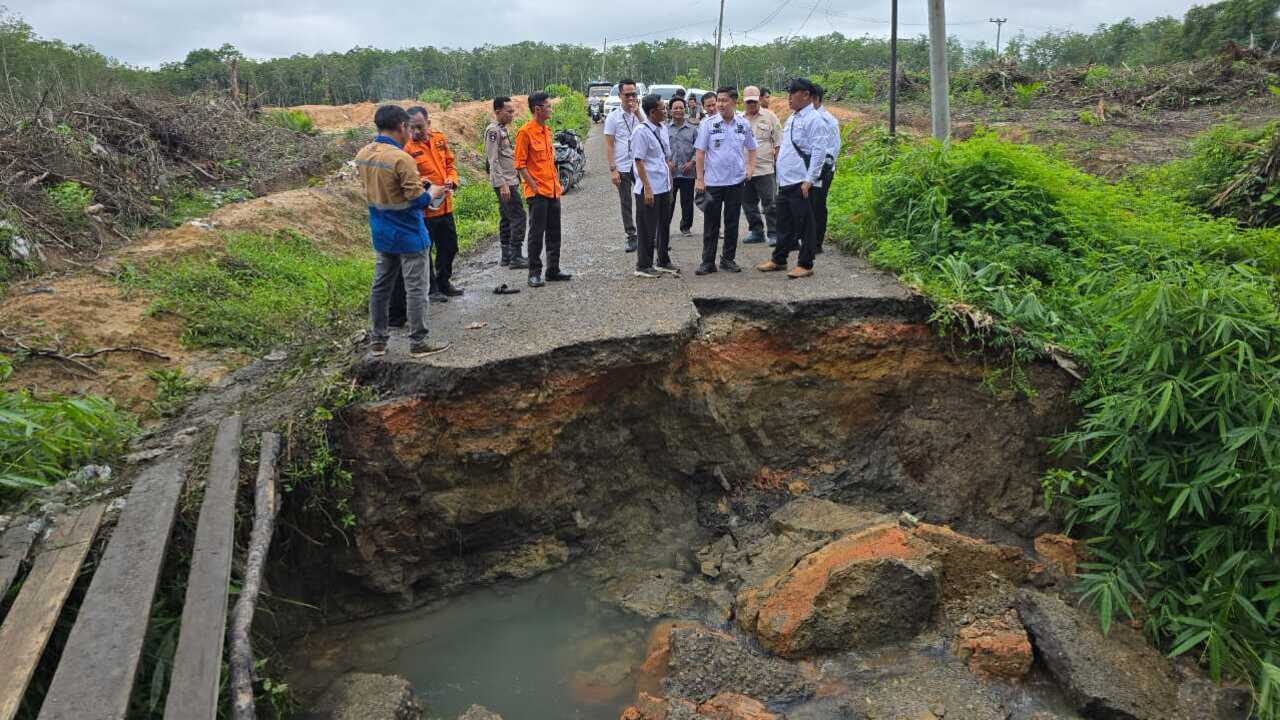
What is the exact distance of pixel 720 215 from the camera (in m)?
6.69

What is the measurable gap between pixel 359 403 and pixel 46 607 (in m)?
1.88

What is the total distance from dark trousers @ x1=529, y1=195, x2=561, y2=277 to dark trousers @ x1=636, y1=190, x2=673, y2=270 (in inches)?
29.6

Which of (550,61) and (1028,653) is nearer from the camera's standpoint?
(1028,653)

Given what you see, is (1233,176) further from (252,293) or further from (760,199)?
(252,293)

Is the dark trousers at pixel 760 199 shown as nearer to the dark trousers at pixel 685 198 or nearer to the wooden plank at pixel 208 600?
the dark trousers at pixel 685 198

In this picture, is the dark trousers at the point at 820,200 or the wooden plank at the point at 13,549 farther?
the dark trousers at the point at 820,200

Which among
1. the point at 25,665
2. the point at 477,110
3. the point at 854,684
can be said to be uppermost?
the point at 477,110

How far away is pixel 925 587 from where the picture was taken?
4.57 meters

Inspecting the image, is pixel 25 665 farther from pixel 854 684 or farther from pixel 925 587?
pixel 925 587

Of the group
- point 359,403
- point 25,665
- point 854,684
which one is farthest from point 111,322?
point 854,684

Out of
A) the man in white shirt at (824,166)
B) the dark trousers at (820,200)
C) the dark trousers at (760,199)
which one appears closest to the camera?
the man in white shirt at (824,166)

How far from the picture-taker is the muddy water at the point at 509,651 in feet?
14.4

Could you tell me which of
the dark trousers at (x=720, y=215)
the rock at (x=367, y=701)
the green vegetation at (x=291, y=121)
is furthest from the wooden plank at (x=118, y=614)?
the green vegetation at (x=291, y=121)

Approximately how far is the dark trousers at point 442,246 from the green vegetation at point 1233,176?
7695mm
